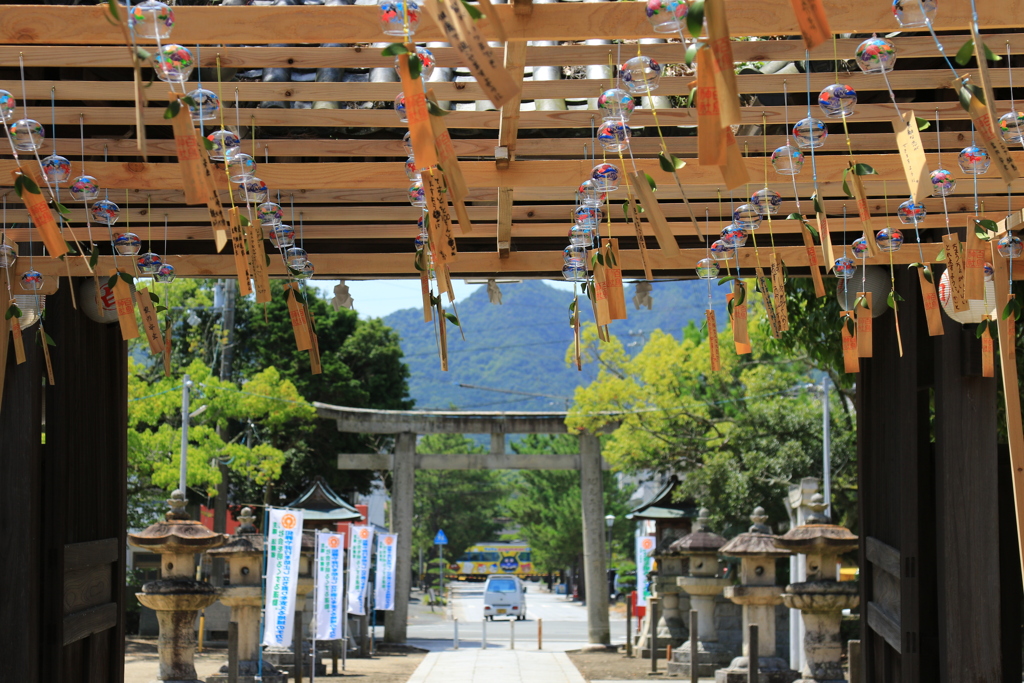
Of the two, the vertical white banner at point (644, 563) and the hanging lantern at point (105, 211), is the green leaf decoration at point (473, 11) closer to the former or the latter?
the hanging lantern at point (105, 211)

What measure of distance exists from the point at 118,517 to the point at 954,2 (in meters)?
4.79

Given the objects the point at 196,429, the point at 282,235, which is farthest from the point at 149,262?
the point at 196,429

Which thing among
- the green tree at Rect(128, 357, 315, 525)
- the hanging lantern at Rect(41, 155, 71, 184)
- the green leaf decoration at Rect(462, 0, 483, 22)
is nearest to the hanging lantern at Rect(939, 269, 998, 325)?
the green leaf decoration at Rect(462, 0, 483, 22)

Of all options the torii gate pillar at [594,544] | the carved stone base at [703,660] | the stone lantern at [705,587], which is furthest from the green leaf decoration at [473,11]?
the torii gate pillar at [594,544]

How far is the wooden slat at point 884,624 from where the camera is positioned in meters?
4.94

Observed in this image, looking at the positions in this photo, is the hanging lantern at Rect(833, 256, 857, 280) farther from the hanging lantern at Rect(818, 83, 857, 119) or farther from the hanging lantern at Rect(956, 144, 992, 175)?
the hanging lantern at Rect(818, 83, 857, 119)

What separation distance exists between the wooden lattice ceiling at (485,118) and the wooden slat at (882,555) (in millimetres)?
1586

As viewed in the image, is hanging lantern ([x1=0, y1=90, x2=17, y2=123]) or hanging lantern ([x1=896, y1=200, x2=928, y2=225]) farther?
hanging lantern ([x1=896, y1=200, x2=928, y2=225])

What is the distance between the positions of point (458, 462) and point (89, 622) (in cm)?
1418

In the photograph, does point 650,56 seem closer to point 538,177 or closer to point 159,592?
point 538,177

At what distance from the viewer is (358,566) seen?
49.5 ft

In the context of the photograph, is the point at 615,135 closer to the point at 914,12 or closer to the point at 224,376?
the point at 914,12

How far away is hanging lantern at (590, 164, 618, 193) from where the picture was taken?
3361 mm

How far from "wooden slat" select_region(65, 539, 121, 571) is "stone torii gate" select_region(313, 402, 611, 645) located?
12.1m
